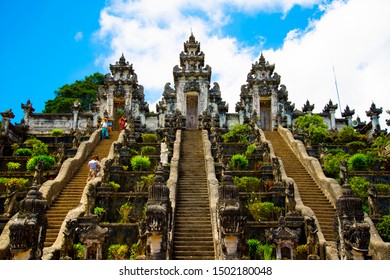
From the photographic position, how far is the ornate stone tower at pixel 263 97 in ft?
103

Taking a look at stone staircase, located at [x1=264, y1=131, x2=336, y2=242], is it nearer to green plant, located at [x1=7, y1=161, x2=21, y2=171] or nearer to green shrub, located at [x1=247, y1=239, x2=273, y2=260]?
green shrub, located at [x1=247, y1=239, x2=273, y2=260]

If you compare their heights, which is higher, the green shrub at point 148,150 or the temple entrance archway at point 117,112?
the temple entrance archway at point 117,112

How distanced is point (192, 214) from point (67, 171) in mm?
6335

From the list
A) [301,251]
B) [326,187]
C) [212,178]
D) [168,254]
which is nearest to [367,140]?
[326,187]

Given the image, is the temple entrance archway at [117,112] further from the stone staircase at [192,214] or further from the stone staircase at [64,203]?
the stone staircase at [192,214]

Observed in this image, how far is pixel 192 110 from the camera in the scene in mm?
31500

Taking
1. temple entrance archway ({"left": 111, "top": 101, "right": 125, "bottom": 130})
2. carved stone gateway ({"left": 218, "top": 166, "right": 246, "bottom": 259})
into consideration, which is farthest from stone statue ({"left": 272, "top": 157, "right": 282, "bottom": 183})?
temple entrance archway ({"left": 111, "top": 101, "right": 125, "bottom": 130})

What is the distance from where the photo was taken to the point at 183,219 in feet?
43.4

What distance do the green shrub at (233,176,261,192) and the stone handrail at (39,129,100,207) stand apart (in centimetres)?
672

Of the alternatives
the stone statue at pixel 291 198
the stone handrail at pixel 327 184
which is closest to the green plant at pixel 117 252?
the stone statue at pixel 291 198

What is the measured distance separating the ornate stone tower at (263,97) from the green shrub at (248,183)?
1522cm

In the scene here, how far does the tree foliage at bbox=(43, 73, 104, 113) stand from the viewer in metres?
39.7

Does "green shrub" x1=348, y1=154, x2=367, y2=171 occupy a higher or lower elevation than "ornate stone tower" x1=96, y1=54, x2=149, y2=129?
lower

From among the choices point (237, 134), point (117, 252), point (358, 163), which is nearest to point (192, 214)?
point (117, 252)
